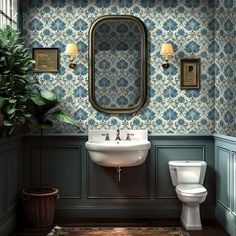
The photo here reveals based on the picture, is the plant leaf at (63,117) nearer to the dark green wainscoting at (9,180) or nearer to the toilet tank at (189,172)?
the dark green wainscoting at (9,180)

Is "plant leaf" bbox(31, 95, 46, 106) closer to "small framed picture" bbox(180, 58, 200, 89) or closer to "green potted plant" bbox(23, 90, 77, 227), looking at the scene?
"green potted plant" bbox(23, 90, 77, 227)

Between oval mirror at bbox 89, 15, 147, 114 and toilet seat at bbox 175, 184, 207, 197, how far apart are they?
101 centimetres

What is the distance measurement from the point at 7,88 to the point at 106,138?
1293 millimetres

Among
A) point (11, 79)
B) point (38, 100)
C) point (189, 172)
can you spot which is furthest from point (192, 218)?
point (11, 79)

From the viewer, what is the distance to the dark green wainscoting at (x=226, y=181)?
13.1 feet

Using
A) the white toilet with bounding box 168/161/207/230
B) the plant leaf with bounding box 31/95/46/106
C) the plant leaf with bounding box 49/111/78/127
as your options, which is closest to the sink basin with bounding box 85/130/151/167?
the plant leaf with bounding box 49/111/78/127

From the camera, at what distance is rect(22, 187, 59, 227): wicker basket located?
4258 millimetres

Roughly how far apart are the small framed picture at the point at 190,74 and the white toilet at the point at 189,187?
2.83 feet

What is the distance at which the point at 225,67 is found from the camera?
14.2 ft

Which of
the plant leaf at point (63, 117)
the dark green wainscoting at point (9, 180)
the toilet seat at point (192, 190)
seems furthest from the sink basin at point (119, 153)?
the dark green wainscoting at point (9, 180)

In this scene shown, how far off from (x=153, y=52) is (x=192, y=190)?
5.13ft

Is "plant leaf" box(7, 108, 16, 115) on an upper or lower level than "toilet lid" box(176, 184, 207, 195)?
upper

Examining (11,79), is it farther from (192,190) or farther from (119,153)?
(192,190)

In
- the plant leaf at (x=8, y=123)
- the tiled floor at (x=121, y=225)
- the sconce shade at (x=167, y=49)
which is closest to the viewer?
the plant leaf at (x=8, y=123)
